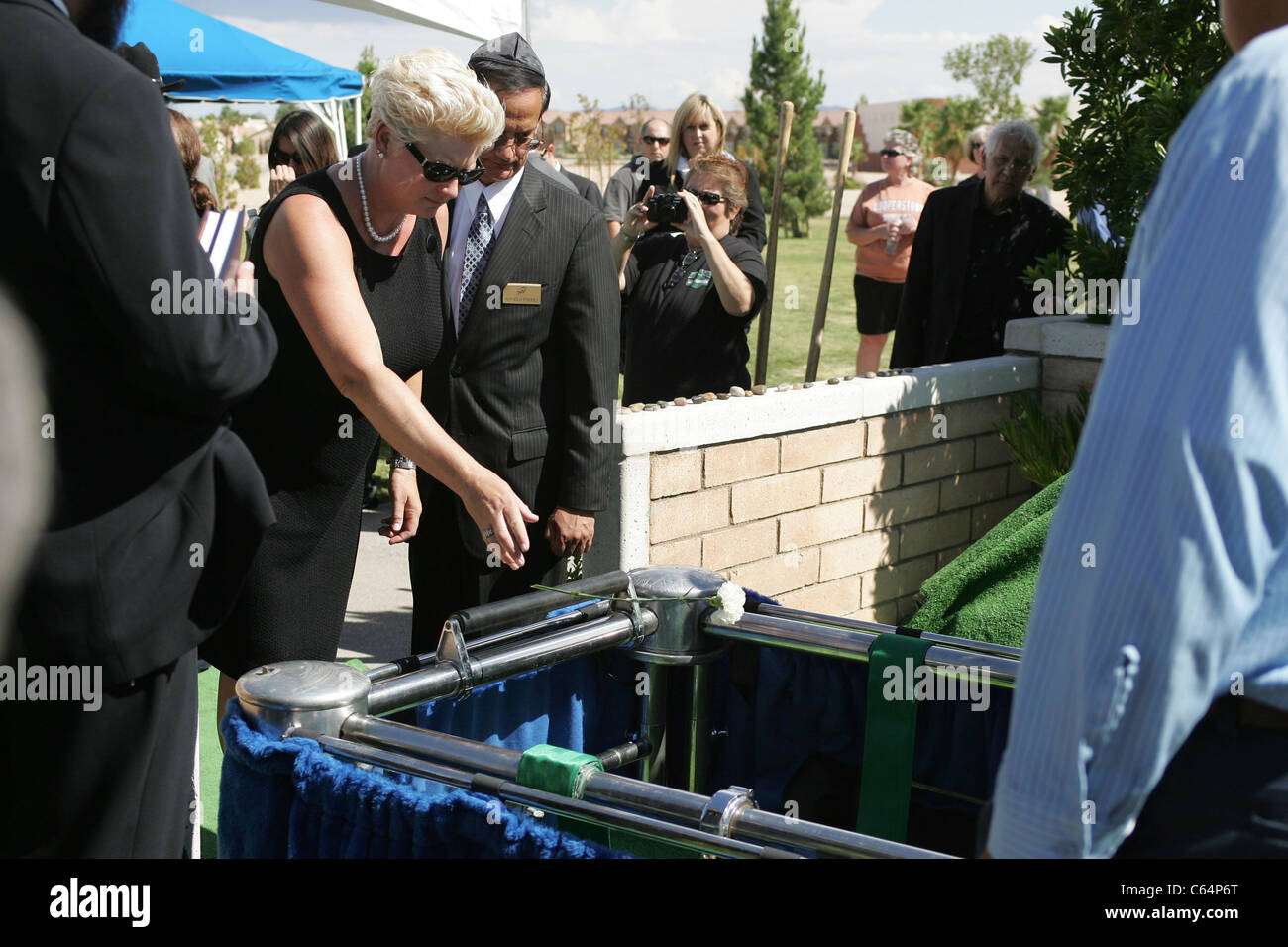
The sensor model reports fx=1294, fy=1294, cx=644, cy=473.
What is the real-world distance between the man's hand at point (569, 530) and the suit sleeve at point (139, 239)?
5.92 feet

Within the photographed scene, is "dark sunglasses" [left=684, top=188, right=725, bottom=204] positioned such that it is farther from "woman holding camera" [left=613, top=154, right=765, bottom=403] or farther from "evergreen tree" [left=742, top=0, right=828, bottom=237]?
"evergreen tree" [left=742, top=0, right=828, bottom=237]

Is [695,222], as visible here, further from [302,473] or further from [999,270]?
[302,473]

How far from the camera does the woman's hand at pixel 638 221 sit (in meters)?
4.70

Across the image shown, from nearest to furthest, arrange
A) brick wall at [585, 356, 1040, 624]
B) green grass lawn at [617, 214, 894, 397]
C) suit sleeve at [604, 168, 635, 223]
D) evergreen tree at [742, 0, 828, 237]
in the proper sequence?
brick wall at [585, 356, 1040, 624], suit sleeve at [604, 168, 635, 223], green grass lawn at [617, 214, 894, 397], evergreen tree at [742, 0, 828, 237]

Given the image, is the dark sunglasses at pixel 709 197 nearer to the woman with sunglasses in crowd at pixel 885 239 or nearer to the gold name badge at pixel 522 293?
the gold name badge at pixel 522 293

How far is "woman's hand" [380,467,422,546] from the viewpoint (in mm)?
2939

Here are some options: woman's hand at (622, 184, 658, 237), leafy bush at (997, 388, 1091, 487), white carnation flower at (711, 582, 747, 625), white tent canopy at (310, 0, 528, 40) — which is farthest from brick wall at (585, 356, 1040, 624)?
white tent canopy at (310, 0, 528, 40)

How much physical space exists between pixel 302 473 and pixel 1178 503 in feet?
6.33

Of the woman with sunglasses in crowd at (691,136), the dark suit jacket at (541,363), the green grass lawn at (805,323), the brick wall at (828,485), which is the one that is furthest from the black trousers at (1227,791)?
the green grass lawn at (805,323)

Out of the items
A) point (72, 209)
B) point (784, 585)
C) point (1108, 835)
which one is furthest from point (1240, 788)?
point (784, 585)

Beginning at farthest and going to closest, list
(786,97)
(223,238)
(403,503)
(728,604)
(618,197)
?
(786,97) → (618,197) → (403,503) → (728,604) → (223,238)

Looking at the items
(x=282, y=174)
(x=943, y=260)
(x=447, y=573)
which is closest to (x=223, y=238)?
(x=447, y=573)

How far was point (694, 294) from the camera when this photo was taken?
4.66 metres

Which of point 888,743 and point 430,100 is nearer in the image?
point 888,743
